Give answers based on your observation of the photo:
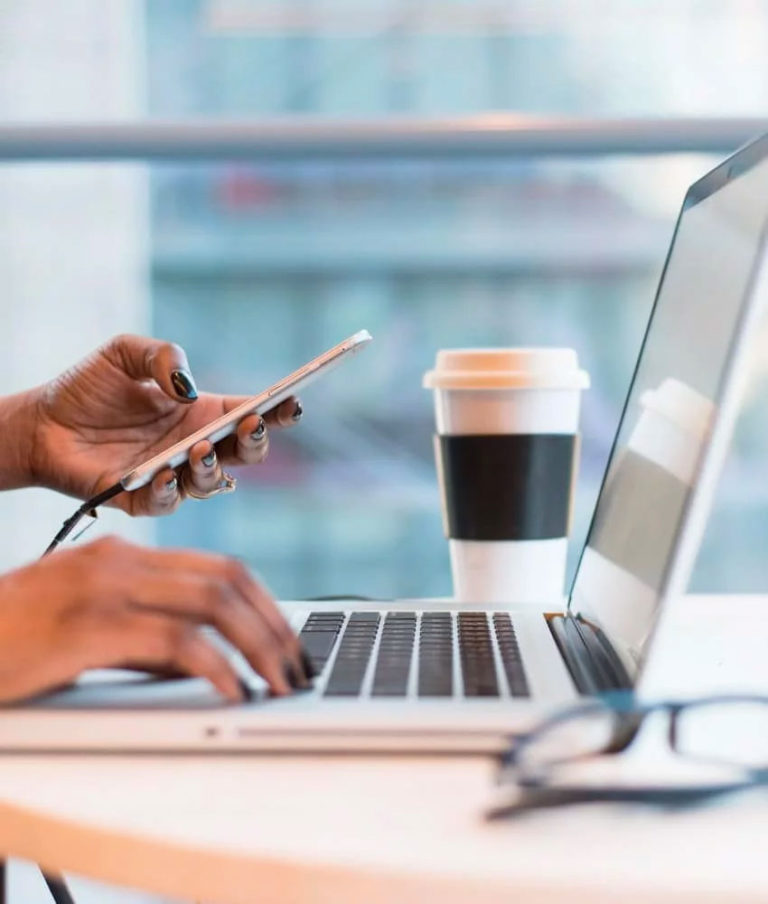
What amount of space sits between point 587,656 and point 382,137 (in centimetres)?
53

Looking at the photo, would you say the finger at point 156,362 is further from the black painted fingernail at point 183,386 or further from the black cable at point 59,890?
the black cable at point 59,890

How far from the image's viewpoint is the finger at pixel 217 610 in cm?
39

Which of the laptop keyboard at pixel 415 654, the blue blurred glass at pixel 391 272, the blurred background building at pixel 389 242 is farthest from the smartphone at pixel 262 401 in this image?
the blue blurred glass at pixel 391 272

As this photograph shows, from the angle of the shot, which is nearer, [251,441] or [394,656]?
[394,656]

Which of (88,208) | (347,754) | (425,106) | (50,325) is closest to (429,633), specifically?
(347,754)

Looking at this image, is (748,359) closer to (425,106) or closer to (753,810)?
(753,810)

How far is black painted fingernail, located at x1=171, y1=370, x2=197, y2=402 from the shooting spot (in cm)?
72

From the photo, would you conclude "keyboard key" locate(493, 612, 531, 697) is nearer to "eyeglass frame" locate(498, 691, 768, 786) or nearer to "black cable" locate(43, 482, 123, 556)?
"eyeglass frame" locate(498, 691, 768, 786)

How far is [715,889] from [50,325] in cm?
207

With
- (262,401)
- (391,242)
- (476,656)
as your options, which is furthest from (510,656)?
(391,242)

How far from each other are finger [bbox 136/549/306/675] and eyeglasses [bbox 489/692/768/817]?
107mm

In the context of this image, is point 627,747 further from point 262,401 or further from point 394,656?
point 262,401

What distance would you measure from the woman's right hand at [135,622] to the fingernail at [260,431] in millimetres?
316

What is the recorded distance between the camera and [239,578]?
407 millimetres
